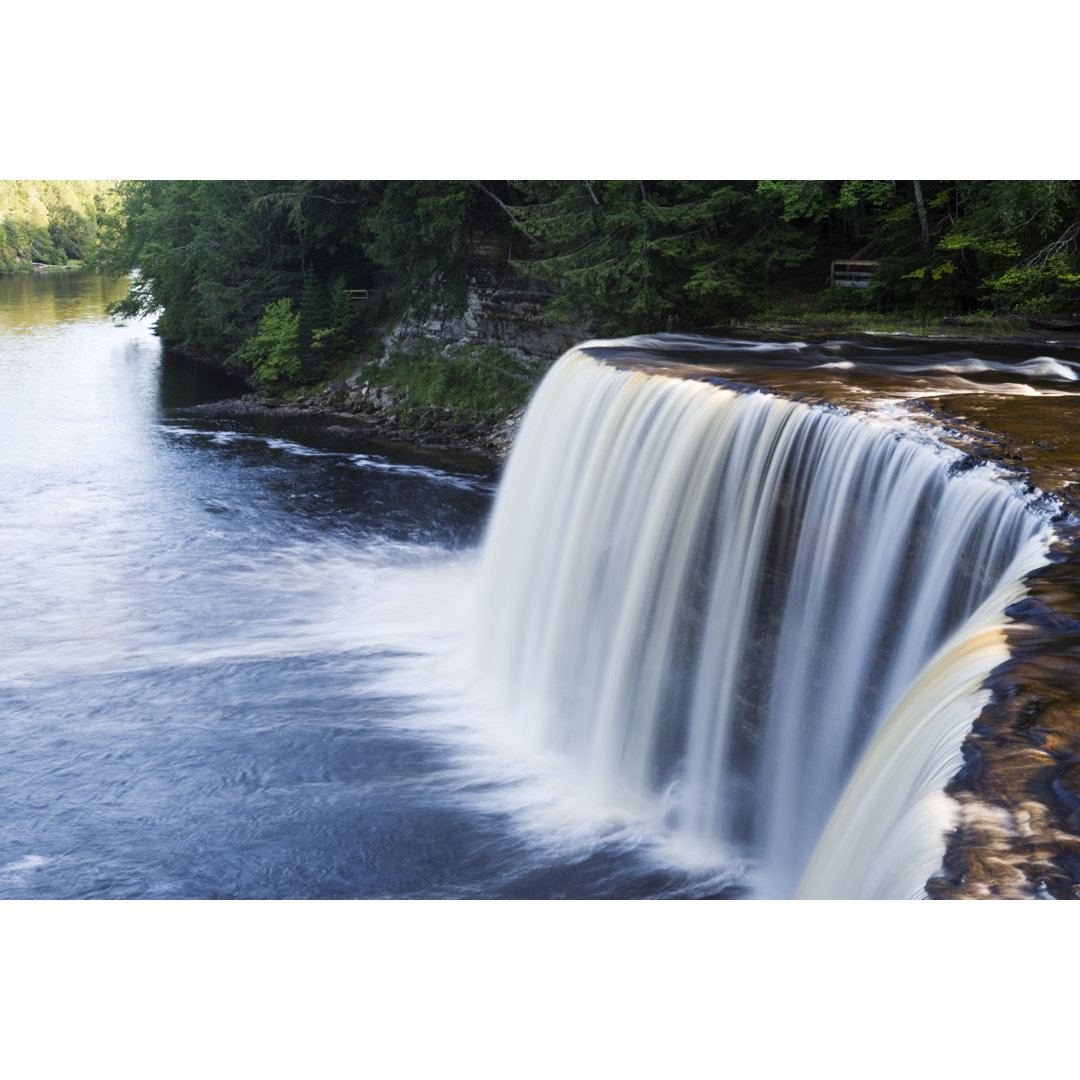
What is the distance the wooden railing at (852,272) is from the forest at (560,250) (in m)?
0.17

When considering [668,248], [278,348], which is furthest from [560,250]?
[278,348]

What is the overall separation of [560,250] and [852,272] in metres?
5.42

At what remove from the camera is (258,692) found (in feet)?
36.0

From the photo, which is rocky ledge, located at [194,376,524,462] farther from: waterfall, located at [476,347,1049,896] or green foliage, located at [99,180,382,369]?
waterfall, located at [476,347,1049,896]

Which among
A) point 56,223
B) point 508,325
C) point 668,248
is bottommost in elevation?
point 508,325

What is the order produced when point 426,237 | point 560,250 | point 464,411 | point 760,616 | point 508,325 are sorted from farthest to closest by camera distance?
point 426,237, point 508,325, point 464,411, point 560,250, point 760,616

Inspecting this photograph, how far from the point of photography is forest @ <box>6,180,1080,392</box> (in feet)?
48.3

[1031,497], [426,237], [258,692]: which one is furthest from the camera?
[426,237]

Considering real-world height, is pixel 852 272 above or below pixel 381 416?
above

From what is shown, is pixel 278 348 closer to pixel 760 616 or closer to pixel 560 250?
pixel 560 250

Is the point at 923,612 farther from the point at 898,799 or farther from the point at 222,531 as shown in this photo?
the point at 222,531

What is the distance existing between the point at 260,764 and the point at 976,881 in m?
7.35

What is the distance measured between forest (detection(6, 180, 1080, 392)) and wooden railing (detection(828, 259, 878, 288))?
0.17 m

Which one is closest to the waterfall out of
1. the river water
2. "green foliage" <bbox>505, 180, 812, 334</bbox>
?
the river water
